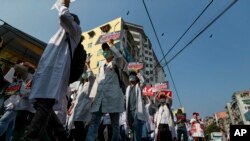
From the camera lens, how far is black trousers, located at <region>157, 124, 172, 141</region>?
655cm

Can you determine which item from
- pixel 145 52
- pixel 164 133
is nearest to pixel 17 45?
pixel 164 133

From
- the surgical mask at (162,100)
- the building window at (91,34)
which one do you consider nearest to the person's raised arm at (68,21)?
the surgical mask at (162,100)

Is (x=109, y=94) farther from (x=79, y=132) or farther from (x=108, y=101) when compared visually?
(x=79, y=132)

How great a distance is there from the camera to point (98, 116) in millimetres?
4434

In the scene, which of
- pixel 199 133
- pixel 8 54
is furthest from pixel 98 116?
pixel 8 54

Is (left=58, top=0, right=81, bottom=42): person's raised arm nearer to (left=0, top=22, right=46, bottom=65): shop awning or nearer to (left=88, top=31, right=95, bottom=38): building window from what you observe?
(left=0, top=22, right=46, bottom=65): shop awning

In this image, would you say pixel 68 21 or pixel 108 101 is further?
pixel 108 101

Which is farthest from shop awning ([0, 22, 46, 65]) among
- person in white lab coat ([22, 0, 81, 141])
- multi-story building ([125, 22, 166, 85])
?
multi-story building ([125, 22, 166, 85])

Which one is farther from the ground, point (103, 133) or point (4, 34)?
point (4, 34)

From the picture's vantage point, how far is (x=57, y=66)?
2914 mm

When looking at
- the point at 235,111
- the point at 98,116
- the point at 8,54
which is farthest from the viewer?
the point at 235,111

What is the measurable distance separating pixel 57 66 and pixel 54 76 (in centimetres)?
13

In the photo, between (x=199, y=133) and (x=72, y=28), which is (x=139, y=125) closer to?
(x=72, y=28)

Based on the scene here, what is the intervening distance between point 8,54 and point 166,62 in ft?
29.7
